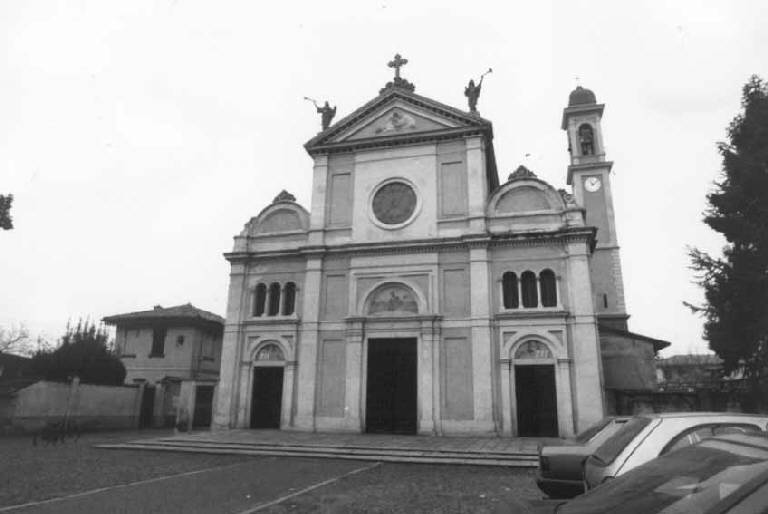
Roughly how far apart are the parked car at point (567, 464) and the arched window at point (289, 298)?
54.7 ft

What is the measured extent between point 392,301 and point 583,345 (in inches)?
303

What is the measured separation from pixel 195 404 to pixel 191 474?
11.4m

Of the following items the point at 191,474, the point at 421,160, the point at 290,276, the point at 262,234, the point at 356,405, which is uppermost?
the point at 421,160

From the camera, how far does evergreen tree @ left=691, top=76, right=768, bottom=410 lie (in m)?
17.2

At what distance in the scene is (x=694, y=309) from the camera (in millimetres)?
18766

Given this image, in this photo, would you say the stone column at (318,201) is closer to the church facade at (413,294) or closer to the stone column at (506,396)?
the church facade at (413,294)

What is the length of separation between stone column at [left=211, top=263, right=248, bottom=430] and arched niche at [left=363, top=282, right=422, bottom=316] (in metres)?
6.01

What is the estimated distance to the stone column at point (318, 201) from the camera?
2248cm

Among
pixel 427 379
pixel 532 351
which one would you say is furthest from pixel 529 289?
pixel 427 379

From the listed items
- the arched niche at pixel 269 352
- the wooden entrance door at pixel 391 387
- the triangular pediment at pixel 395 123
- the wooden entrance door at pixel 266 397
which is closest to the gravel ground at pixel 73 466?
the wooden entrance door at pixel 266 397

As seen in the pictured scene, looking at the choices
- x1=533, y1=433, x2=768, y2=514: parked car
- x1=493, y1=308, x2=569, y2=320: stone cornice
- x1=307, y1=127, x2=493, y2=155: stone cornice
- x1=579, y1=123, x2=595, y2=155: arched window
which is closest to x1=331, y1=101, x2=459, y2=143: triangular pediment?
x1=307, y1=127, x2=493, y2=155: stone cornice

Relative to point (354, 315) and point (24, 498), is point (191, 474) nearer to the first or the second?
point (24, 498)

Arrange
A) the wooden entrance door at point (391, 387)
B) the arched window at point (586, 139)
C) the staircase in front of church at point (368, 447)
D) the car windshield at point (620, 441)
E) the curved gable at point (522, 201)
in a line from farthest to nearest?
the arched window at point (586, 139) < the curved gable at point (522, 201) < the wooden entrance door at point (391, 387) < the staircase in front of church at point (368, 447) < the car windshield at point (620, 441)

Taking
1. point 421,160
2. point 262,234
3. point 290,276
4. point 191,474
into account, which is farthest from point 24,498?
point 421,160
